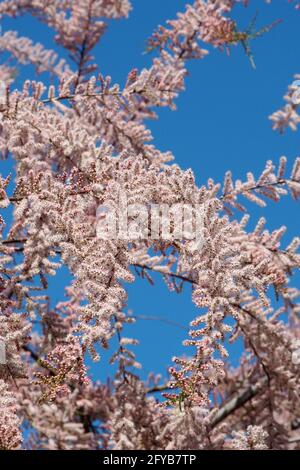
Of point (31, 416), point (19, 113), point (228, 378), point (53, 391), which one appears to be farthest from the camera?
point (228, 378)

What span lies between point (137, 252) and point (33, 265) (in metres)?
1.08

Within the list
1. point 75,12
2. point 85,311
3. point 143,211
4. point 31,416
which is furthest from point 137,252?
point 75,12

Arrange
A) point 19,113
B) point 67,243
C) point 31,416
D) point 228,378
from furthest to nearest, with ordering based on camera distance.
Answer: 1. point 228,378
2. point 31,416
3. point 19,113
4. point 67,243

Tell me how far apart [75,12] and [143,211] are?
547cm

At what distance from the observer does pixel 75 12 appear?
8.43 meters

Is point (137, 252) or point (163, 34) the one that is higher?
point (163, 34)

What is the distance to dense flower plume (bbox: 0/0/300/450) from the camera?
353cm

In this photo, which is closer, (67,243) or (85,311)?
(85,311)

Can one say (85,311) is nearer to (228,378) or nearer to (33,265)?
(33,265)

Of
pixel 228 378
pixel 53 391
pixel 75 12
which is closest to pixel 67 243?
pixel 53 391

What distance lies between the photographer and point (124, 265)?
147 inches

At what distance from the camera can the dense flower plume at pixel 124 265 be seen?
353 centimetres

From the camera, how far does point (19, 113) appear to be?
16.3 feet
